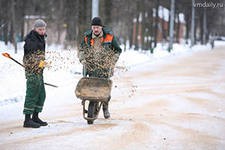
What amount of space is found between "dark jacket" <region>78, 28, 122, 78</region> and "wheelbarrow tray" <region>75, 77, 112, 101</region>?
0.27 meters

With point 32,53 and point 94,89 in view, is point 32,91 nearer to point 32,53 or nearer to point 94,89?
point 32,53

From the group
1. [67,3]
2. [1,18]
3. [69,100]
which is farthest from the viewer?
[1,18]

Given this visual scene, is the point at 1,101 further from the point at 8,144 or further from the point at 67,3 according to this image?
the point at 67,3

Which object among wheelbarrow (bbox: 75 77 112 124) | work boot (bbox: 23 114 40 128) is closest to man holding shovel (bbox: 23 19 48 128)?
work boot (bbox: 23 114 40 128)

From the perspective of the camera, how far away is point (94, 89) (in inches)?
354

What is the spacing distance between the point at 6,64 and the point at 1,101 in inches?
226

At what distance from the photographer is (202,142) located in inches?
314

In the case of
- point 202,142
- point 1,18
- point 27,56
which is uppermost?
point 1,18

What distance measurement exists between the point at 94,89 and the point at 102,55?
64cm

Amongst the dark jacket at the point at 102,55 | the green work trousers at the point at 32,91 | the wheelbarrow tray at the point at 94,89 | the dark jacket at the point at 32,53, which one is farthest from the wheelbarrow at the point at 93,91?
the dark jacket at the point at 32,53

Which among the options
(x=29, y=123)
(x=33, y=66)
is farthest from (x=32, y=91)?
(x=29, y=123)

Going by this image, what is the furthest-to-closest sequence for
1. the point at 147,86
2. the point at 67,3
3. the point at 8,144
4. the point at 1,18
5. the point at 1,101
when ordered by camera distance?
the point at 1,18 → the point at 67,3 → the point at 147,86 → the point at 1,101 → the point at 8,144

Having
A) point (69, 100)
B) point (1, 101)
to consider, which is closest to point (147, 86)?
point (69, 100)

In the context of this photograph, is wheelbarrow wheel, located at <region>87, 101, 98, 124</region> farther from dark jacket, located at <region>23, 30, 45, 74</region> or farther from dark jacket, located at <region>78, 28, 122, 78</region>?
dark jacket, located at <region>23, 30, 45, 74</region>
